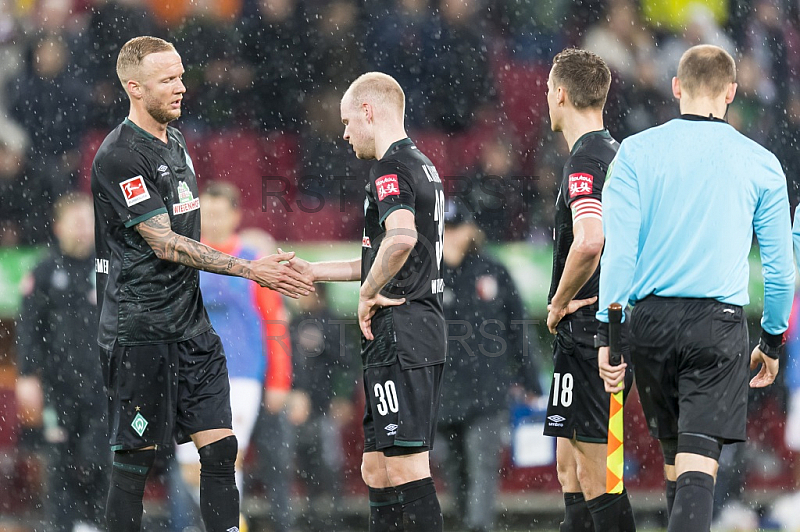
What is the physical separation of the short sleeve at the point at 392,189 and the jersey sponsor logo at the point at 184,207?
2.63 ft

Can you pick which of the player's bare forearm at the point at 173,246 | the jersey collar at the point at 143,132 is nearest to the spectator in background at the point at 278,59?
the jersey collar at the point at 143,132

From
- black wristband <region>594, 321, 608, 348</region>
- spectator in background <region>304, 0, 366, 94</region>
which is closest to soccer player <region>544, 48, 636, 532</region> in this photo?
black wristband <region>594, 321, 608, 348</region>

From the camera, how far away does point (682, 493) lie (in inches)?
139

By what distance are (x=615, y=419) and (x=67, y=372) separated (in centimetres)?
352

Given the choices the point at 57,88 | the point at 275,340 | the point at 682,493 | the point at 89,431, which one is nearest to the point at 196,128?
the point at 57,88

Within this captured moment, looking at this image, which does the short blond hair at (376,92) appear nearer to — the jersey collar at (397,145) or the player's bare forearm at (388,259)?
the jersey collar at (397,145)

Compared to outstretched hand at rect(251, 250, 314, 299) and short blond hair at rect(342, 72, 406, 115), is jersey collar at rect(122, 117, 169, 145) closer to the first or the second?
outstretched hand at rect(251, 250, 314, 299)

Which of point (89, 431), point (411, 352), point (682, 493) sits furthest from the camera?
point (89, 431)

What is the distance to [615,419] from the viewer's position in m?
3.82

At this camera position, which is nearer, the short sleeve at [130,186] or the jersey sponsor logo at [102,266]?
the short sleeve at [130,186]

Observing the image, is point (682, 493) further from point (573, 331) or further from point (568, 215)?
point (568, 215)

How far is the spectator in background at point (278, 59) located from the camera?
22.3 ft

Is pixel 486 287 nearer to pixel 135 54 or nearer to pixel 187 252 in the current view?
pixel 187 252

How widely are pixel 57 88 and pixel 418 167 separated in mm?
3254
